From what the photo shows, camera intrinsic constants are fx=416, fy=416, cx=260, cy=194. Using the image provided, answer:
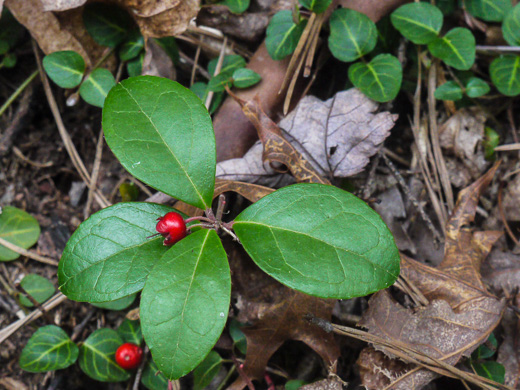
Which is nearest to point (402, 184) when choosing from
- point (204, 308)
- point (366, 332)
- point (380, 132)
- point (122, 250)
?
point (380, 132)

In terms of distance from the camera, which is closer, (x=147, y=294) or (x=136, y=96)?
(x=147, y=294)

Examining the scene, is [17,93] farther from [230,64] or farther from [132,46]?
[230,64]

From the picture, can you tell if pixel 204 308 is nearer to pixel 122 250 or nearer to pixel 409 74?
pixel 122 250

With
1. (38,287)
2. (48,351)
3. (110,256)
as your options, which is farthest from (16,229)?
(110,256)

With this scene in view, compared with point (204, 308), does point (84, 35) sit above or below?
above

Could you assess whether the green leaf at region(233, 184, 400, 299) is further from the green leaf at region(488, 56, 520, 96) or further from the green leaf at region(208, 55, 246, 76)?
the green leaf at region(488, 56, 520, 96)

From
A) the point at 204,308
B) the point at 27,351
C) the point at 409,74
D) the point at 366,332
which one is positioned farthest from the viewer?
the point at 409,74
